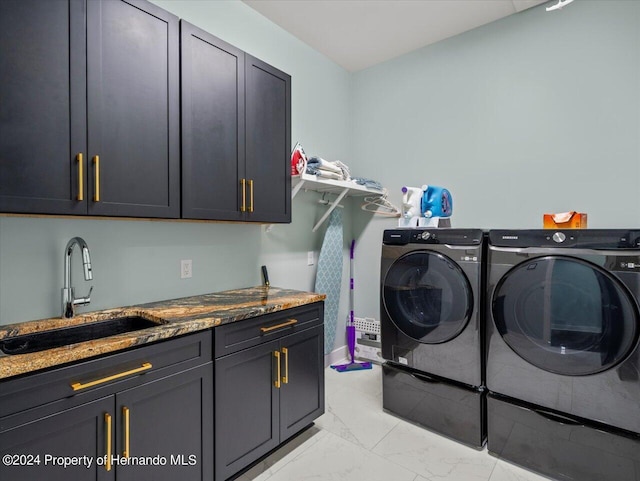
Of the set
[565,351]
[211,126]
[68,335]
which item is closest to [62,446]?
[68,335]

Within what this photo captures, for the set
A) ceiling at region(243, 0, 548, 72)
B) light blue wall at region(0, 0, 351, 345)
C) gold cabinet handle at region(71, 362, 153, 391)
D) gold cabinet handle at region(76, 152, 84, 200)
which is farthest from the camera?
ceiling at region(243, 0, 548, 72)

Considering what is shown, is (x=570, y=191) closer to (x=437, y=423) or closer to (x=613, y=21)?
(x=613, y=21)

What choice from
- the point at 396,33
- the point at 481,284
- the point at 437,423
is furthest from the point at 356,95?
the point at 437,423

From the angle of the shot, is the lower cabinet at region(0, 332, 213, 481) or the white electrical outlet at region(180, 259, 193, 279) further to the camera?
Result: the white electrical outlet at region(180, 259, 193, 279)

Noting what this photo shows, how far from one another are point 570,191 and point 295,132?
2129mm

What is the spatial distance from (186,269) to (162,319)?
608 millimetres

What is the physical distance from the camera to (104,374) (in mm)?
1247

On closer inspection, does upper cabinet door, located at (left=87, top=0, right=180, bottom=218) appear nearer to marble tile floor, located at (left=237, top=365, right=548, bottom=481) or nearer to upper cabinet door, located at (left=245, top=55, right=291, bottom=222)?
upper cabinet door, located at (left=245, top=55, right=291, bottom=222)

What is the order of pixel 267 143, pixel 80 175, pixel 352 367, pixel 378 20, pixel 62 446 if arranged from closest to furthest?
pixel 62 446 → pixel 80 175 → pixel 267 143 → pixel 378 20 → pixel 352 367

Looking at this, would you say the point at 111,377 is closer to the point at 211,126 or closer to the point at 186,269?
the point at 186,269

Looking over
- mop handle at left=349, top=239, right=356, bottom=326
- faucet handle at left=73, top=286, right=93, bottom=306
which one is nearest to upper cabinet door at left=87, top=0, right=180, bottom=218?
faucet handle at left=73, top=286, right=93, bottom=306

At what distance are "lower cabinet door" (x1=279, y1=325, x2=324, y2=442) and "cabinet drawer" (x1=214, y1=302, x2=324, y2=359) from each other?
59mm

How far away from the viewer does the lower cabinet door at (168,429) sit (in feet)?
4.30

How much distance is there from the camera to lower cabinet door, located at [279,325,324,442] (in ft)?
6.48
